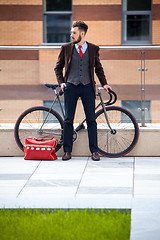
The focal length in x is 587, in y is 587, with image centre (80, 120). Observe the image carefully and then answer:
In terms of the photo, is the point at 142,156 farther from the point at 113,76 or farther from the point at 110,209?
the point at 110,209

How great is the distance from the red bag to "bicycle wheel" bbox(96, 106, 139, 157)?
701 mm

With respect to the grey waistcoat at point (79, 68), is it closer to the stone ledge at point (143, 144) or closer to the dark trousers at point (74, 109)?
the dark trousers at point (74, 109)

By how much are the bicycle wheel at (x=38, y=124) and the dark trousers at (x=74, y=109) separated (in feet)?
0.73

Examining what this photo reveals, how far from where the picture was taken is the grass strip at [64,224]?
15.0 ft

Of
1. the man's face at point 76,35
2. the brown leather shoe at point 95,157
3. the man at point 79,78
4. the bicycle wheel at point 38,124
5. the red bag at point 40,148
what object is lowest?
the brown leather shoe at point 95,157

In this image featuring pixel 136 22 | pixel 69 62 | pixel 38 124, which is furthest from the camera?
pixel 136 22

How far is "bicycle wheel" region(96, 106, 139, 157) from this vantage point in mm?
8094

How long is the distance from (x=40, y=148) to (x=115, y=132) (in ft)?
3.49

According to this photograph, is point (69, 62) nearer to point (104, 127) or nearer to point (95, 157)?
point (104, 127)

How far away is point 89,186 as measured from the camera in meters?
6.36

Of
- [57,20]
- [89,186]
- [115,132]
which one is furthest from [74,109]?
[57,20]

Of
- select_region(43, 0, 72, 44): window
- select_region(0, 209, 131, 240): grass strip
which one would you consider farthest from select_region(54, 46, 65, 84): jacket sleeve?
select_region(43, 0, 72, 44): window

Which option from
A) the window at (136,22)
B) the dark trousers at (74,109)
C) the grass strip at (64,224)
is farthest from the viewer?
the window at (136,22)

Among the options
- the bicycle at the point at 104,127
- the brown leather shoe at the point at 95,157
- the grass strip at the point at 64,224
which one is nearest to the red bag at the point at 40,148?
the bicycle at the point at 104,127
